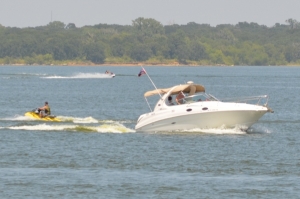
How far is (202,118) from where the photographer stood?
52812 millimetres

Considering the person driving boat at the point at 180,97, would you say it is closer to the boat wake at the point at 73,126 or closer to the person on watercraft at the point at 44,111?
the boat wake at the point at 73,126

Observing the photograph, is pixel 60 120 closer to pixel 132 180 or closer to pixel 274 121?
pixel 274 121

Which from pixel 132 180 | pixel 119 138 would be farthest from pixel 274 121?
pixel 132 180

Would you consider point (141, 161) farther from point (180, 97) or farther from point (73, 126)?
point (73, 126)

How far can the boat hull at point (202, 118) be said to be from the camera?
172 feet

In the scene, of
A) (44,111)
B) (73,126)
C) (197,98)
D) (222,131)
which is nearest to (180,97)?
(197,98)

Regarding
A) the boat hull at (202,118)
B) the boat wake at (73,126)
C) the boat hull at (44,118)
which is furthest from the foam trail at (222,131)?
the boat hull at (44,118)

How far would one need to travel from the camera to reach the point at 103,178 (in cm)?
3884

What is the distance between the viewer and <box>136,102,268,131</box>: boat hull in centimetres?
5241

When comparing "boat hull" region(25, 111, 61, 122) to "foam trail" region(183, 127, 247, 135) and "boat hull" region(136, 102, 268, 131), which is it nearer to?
"boat hull" region(136, 102, 268, 131)

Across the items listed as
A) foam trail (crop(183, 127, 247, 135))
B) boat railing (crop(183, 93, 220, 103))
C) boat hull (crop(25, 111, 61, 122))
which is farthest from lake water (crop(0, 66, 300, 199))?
boat railing (crop(183, 93, 220, 103))

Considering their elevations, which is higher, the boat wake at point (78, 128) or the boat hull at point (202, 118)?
the boat hull at point (202, 118)

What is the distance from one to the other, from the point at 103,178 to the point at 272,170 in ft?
25.0

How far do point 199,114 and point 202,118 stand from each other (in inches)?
16.9
